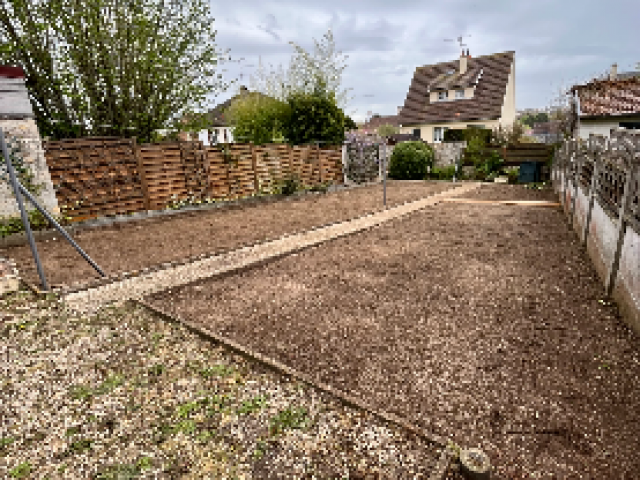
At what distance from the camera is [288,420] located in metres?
2.39

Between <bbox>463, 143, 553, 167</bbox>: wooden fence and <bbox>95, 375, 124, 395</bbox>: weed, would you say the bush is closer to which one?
<bbox>463, 143, 553, 167</bbox>: wooden fence

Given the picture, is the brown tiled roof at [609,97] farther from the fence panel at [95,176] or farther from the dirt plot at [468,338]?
the fence panel at [95,176]

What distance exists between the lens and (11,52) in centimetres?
916

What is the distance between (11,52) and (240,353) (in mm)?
11308

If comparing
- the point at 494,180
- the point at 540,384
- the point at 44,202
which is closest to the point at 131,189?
the point at 44,202

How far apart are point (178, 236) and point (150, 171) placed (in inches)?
132

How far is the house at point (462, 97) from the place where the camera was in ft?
92.1

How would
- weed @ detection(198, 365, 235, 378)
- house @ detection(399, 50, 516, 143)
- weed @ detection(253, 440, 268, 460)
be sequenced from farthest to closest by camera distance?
1. house @ detection(399, 50, 516, 143)
2. weed @ detection(198, 365, 235, 378)
3. weed @ detection(253, 440, 268, 460)

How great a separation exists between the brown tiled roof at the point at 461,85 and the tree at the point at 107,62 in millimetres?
23365

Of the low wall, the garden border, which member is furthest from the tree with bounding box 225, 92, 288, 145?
the garden border

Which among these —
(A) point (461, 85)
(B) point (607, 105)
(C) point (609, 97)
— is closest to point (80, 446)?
(B) point (607, 105)

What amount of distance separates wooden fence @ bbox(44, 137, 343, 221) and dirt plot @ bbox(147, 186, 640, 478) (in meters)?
6.23

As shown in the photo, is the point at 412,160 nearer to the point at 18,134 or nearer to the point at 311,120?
the point at 311,120

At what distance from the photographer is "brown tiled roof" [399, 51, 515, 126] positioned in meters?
28.1
